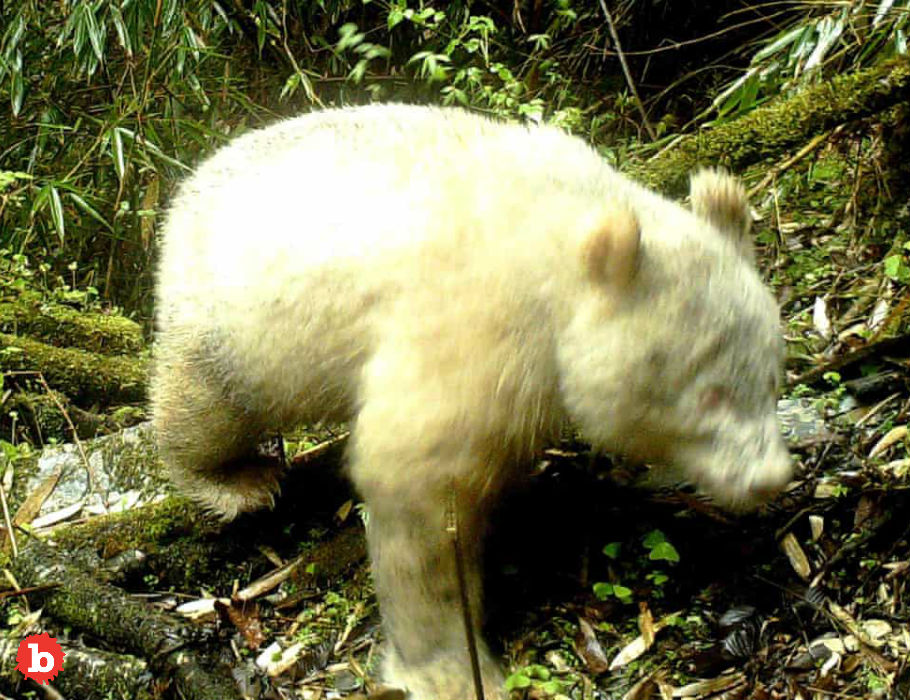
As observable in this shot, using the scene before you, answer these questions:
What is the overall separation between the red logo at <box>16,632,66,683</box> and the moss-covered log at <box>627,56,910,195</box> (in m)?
2.85

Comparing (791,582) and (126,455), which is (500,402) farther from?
(126,455)

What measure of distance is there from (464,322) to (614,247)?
46 cm

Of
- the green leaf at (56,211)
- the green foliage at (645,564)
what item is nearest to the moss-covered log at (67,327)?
the green leaf at (56,211)

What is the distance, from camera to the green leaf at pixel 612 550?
365cm

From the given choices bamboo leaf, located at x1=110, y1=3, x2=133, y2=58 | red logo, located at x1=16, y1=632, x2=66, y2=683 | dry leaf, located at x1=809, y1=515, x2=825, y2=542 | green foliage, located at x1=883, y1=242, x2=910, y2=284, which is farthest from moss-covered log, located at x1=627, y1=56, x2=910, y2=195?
bamboo leaf, located at x1=110, y1=3, x2=133, y2=58

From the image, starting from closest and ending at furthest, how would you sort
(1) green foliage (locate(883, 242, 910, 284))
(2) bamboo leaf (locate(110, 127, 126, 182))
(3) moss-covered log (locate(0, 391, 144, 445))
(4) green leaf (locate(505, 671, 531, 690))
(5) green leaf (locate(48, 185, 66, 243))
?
1. (4) green leaf (locate(505, 671, 531, 690))
2. (1) green foliage (locate(883, 242, 910, 284))
3. (3) moss-covered log (locate(0, 391, 144, 445))
4. (5) green leaf (locate(48, 185, 66, 243))
5. (2) bamboo leaf (locate(110, 127, 126, 182))

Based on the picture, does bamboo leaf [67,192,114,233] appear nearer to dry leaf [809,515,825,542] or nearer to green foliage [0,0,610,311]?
green foliage [0,0,610,311]

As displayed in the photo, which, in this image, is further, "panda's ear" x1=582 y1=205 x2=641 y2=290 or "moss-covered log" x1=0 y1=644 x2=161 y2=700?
"moss-covered log" x1=0 y1=644 x2=161 y2=700

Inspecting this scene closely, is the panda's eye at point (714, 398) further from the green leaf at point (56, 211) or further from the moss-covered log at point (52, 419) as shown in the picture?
the green leaf at point (56, 211)

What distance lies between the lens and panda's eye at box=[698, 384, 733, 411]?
2941 millimetres

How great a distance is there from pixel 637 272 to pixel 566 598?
1295 mm

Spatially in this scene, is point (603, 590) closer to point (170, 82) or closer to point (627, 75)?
point (627, 75)

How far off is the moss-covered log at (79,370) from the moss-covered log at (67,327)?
0.26m

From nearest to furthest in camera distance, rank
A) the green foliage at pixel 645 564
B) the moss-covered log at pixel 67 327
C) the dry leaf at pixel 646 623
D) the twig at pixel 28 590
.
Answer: the dry leaf at pixel 646 623, the green foliage at pixel 645 564, the twig at pixel 28 590, the moss-covered log at pixel 67 327
